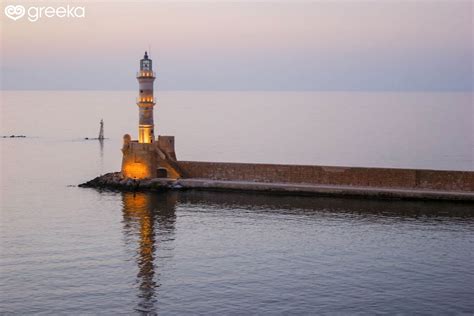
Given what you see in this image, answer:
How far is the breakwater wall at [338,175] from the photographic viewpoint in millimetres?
48625

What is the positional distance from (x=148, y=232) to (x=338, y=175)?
1638cm

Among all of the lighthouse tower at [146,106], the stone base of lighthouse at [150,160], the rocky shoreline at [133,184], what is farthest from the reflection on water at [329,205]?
the lighthouse tower at [146,106]

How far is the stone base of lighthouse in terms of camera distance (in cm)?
5544

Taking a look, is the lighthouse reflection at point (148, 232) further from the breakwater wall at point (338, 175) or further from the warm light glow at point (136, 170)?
the breakwater wall at point (338, 175)

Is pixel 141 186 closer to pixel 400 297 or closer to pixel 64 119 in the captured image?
pixel 400 297

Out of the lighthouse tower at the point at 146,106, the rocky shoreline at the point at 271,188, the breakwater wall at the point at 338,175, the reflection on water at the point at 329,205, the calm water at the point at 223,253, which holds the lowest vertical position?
the calm water at the point at 223,253

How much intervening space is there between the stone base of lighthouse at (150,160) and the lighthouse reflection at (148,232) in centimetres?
320

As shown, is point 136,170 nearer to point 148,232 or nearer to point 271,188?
point 271,188

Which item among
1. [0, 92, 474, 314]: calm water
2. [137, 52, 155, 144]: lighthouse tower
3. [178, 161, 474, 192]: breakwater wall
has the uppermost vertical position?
[137, 52, 155, 144]: lighthouse tower

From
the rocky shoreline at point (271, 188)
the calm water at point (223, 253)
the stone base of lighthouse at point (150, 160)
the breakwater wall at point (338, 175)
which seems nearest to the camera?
the calm water at point (223, 253)

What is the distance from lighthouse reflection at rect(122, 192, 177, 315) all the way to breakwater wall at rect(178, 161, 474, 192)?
4620 millimetres

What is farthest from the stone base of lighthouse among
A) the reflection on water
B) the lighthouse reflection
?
the reflection on water

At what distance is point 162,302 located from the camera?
27.0 meters

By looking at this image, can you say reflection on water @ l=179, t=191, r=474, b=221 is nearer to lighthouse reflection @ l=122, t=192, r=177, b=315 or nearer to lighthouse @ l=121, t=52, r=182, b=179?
lighthouse reflection @ l=122, t=192, r=177, b=315
